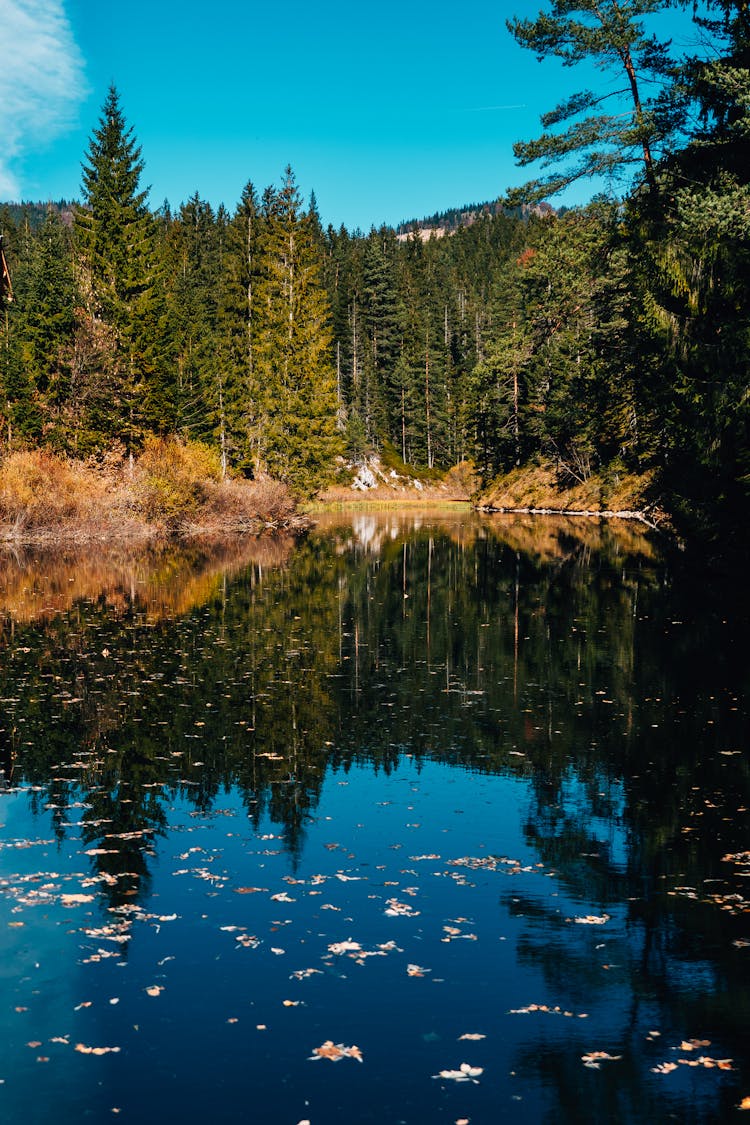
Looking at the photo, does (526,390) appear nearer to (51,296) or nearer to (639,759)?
(51,296)

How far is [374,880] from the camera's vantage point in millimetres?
8391

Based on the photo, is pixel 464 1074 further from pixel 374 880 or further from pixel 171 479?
pixel 171 479

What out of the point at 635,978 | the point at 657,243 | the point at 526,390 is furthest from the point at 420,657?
the point at 526,390

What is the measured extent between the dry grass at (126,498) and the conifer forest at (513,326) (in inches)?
108

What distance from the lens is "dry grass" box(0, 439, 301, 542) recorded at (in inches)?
1633

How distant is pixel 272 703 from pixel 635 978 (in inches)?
338

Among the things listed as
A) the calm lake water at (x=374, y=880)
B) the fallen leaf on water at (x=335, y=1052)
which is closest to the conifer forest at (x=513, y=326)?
the calm lake water at (x=374, y=880)

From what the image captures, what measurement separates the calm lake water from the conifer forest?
34.8 feet

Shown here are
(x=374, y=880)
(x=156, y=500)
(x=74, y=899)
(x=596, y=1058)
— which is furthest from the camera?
(x=156, y=500)

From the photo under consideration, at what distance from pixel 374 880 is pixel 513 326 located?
8766cm

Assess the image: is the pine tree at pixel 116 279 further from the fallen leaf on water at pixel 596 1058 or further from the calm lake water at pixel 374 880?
the fallen leaf on water at pixel 596 1058

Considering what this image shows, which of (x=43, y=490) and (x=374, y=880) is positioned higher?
(x=43, y=490)

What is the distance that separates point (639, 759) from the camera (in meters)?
11.8

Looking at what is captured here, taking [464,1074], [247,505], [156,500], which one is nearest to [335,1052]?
[464,1074]
